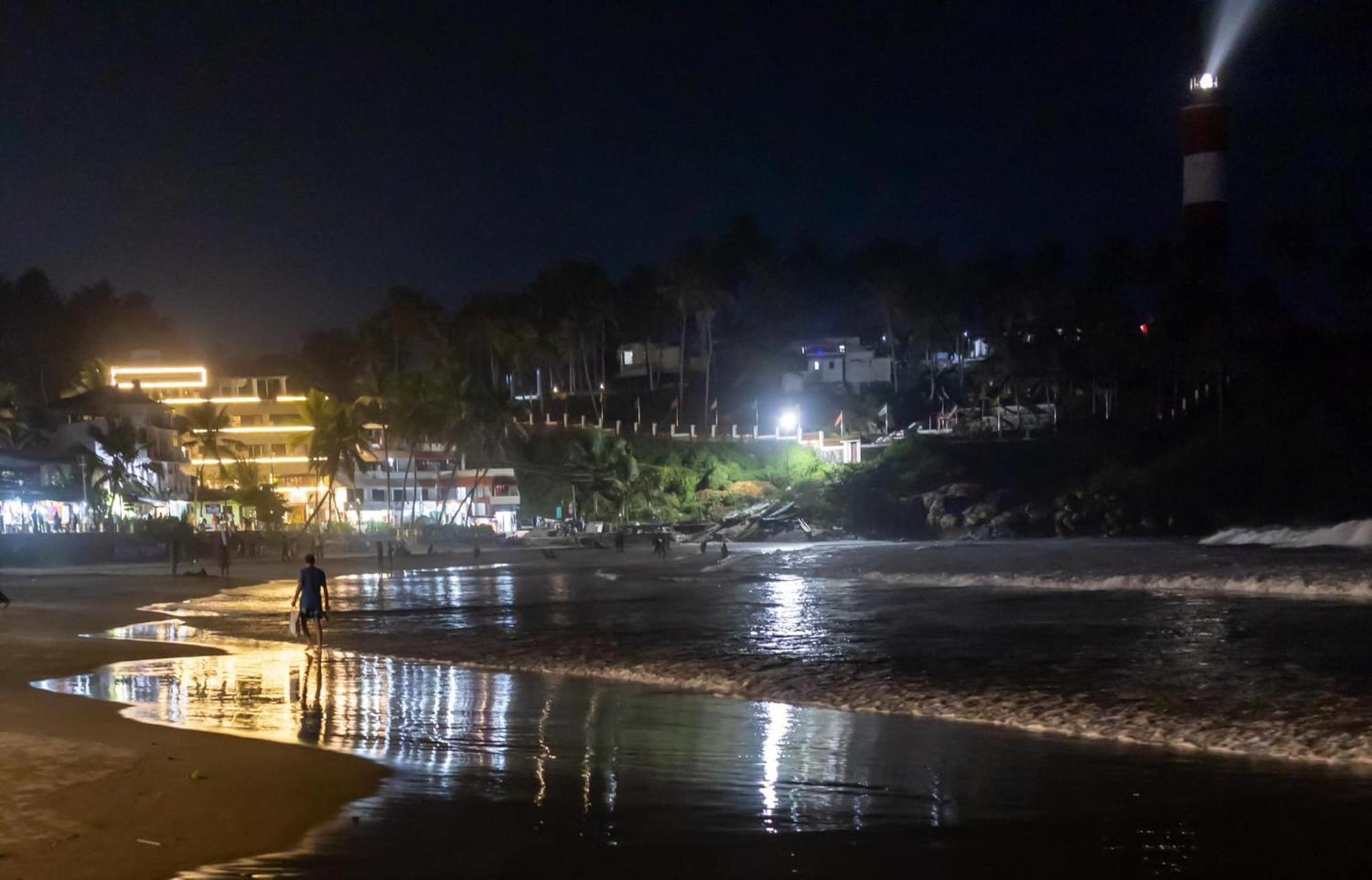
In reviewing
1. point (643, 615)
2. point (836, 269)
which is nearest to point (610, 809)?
point (643, 615)

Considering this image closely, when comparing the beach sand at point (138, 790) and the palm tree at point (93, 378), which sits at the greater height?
the palm tree at point (93, 378)

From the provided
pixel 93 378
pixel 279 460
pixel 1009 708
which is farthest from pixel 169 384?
pixel 1009 708

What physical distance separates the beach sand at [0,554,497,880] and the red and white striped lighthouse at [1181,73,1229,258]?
86.5m

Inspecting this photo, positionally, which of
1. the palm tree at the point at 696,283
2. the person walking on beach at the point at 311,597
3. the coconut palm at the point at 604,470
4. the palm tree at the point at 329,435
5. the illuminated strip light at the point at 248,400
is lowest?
the person walking on beach at the point at 311,597

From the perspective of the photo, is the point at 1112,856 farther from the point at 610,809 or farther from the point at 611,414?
the point at 611,414

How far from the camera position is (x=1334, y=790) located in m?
9.23

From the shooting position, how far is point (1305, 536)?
1740 inches

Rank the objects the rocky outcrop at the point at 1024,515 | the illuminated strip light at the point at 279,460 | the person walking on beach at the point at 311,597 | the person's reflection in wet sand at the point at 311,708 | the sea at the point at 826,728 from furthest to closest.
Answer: the illuminated strip light at the point at 279,460 < the rocky outcrop at the point at 1024,515 < the person walking on beach at the point at 311,597 < the person's reflection in wet sand at the point at 311,708 < the sea at the point at 826,728

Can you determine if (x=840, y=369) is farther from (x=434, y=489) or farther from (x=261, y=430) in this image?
(x=261, y=430)

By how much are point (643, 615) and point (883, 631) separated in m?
6.67

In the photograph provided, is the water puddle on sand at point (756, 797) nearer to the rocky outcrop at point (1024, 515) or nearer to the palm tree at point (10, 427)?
the rocky outcrop at point (1024, 515)

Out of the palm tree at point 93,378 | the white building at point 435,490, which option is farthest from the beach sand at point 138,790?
the palm tree at point 93,378

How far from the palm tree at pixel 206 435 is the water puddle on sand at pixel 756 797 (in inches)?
2713

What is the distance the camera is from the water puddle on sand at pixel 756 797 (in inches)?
299
